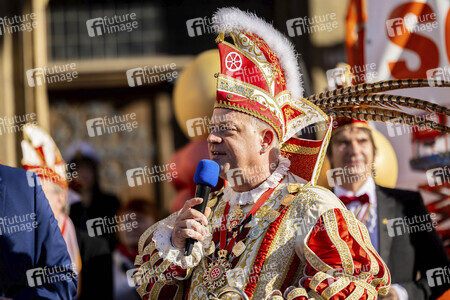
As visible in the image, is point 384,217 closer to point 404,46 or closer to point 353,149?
point 353,149

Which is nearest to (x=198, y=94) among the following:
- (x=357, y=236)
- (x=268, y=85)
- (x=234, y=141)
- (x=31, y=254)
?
(x=268, y=85)

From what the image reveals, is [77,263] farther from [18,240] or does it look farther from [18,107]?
[18,107]

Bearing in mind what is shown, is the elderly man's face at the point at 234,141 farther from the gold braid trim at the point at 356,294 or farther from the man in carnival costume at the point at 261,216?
the gold braid trim at the point at 356,294

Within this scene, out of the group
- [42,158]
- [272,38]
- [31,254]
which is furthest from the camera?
[42,158]

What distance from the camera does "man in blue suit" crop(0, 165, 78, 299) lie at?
12.8 ft

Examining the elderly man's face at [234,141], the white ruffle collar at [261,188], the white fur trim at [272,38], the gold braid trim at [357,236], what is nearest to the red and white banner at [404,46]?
the white fur trim at [272,38]

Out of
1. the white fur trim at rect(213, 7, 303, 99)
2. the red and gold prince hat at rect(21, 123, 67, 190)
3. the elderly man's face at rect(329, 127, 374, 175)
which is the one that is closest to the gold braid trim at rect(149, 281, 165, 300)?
the white fur trim at rect(213, 7, 303, 99)

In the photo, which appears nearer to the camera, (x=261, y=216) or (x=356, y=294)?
(x=356, y=294)

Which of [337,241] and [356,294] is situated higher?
[337,241]

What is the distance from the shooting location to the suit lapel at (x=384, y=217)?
17.8 ft

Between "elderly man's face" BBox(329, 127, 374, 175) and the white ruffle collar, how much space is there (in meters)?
1.44

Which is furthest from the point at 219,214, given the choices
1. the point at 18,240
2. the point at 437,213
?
the point at 437,213

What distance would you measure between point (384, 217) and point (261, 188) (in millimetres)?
1772

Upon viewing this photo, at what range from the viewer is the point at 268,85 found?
4121mm
